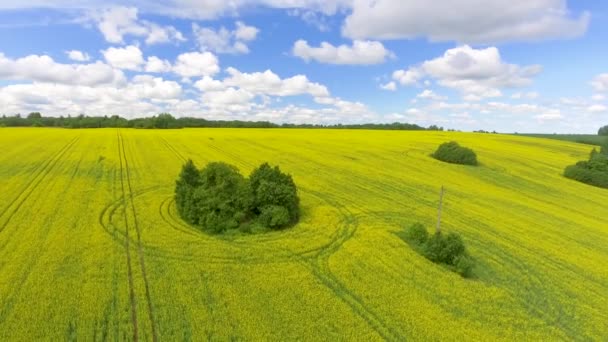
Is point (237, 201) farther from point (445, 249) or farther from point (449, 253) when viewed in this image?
point (449, 253)

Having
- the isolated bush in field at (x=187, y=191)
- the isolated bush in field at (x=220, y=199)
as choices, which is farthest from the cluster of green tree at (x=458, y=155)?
the isolated bush in field at (x=187, y=191)

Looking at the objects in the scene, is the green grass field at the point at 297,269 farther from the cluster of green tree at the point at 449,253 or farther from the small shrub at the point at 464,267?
the cluster of green tree at the point at 449,253

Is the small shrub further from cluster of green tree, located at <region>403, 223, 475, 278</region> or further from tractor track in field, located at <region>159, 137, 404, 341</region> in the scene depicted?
tractor track in field, located at <region>159, 137, 404, 341</region>

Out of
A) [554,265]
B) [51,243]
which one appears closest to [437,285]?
[554,265]

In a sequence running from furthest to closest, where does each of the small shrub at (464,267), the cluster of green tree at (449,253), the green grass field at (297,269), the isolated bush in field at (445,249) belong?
the isolated bush in field at (445,249)
the cluster of green tree at (449,253)
the small shrub at (464,267)
the green grass field at (297,269)

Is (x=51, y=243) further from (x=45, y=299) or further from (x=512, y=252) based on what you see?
(x=512, y=252)

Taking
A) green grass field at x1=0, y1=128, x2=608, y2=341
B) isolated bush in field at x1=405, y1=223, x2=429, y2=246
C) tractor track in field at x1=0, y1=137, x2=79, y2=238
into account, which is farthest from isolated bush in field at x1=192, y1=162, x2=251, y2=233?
isolated bush in field at x1=405, y1=223, x2=429, y2=246

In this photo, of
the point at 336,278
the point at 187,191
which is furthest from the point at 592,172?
the point at 187,191
